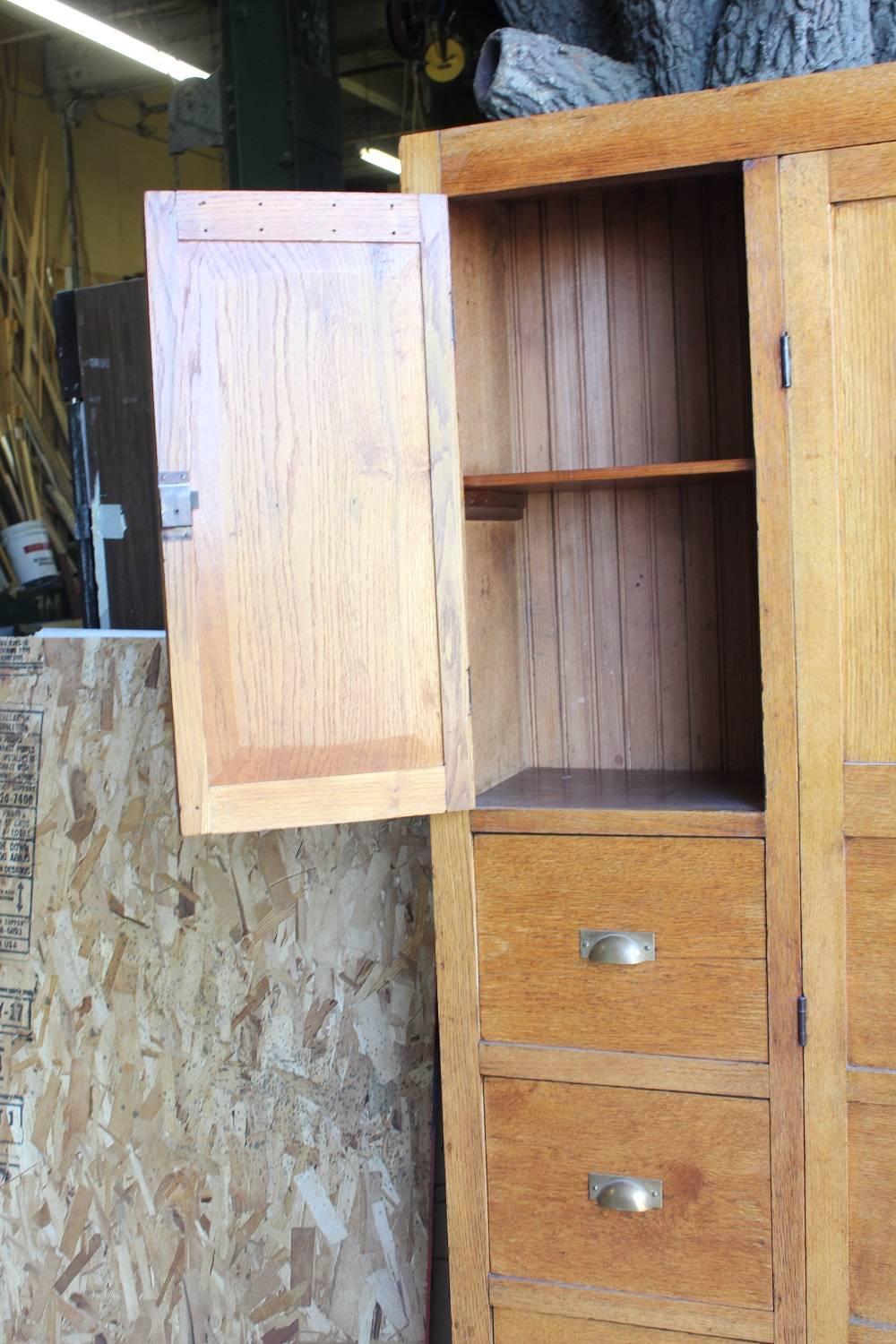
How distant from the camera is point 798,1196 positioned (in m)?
1.67

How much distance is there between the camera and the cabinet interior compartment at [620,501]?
78.7 inches

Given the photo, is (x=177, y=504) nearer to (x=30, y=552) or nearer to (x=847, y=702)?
(x=847, y=702)

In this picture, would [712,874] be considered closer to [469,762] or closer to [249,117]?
[469,762]

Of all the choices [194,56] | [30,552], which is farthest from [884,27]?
[194,56]

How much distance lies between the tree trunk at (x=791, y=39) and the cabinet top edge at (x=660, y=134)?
18cm

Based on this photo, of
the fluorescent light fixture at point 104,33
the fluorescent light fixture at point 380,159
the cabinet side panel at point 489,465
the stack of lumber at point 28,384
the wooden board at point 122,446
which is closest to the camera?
the cabinet side panel at point 489,465

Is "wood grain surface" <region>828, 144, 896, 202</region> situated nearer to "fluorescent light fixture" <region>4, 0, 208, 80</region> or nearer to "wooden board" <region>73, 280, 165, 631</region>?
"wooden board" <region>73, 280, 165, 631</region>

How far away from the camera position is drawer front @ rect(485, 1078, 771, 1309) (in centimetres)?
169

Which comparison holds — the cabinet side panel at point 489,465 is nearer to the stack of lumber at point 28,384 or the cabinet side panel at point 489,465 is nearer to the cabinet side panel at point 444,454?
the cabinet side panel at point 444,454

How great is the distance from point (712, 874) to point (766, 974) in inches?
5.7

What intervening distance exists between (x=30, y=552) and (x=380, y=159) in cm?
407

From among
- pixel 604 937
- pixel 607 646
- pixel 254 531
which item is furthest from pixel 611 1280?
pixel 254 531

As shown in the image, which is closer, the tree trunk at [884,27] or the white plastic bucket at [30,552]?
the tree trunk at [884,27]

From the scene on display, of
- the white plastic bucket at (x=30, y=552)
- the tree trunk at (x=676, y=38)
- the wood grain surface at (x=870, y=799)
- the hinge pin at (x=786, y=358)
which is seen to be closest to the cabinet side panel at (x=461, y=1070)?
the wood grain surface at (x=870, y=799)
